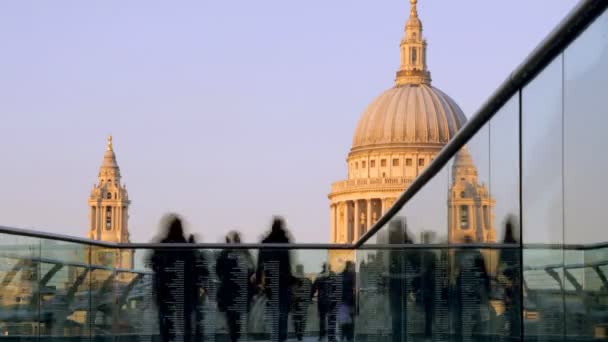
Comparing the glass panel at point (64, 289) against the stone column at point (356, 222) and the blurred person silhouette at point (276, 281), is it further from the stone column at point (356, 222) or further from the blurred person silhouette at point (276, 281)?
the stone column at point (356, 222)

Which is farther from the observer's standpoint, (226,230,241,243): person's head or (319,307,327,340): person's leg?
(226,230,241,243): person's head

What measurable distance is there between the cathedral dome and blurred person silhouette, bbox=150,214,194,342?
357 feet

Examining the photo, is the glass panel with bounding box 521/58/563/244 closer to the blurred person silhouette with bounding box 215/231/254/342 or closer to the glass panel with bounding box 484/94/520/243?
the glass panel with bounding box 484/94/520/243

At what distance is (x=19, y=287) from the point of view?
10172mm

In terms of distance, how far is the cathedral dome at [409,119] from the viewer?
124 m

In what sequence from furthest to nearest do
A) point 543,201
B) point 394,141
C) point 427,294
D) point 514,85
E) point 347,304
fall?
point 394,141 → point 347,304 → point 427,294 → point 514,85 → point 543,201

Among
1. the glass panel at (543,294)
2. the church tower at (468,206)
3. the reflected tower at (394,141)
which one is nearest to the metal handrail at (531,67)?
the church tower at (468,206)

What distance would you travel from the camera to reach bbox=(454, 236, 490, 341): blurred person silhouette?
665 centimetres

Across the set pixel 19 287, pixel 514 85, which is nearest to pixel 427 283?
pixel 19 287

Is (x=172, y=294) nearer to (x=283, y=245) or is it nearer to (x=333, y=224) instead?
(x=283, y=245)

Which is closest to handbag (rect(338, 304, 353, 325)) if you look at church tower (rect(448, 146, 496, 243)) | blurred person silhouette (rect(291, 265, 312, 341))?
blurred person silhouette (rect(291, 265, 312, 341))

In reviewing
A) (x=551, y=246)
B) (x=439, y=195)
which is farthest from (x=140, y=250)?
(x=551, y=246)

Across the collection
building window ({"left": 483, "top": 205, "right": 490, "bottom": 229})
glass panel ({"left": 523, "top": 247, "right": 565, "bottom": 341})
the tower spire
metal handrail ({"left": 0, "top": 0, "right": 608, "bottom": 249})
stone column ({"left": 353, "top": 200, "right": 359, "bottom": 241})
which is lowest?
glass panel ({"left": 523, "top": 247, "right": 565, "bottom": 341})

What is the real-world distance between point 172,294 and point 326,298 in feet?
4.50
